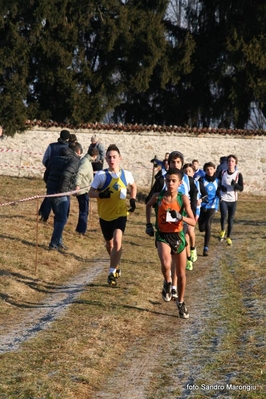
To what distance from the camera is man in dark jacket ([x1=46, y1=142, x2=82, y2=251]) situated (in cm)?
1505

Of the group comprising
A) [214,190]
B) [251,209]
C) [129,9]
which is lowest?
[251,209]

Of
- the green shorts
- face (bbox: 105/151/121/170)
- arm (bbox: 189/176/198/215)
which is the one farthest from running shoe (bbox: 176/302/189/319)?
arm (bbox: 189/176/198/215)

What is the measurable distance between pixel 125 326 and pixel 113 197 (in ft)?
8.42

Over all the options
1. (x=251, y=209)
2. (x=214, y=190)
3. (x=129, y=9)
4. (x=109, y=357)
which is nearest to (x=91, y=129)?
(x=129, y=9)

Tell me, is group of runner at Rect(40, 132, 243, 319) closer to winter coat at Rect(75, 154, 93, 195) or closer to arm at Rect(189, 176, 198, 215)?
arm at Rect(189, 176, 198, 215)

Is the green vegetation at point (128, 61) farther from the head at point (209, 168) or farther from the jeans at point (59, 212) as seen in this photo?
the jeans at point (59, 212)

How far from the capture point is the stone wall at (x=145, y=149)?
32938mm

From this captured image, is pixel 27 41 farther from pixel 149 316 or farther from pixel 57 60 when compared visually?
pixel 149 316

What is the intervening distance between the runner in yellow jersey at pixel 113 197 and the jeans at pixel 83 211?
5.69 m

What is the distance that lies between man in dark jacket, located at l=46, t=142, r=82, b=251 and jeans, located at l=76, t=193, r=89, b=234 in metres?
1.69

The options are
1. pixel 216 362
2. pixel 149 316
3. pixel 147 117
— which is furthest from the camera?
pixel 147 117

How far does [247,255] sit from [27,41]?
20000 millimetres

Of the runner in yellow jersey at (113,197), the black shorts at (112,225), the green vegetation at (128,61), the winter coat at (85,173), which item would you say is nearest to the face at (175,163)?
the runner in yellow jersey at (113,197)

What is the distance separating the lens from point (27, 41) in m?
33.7
